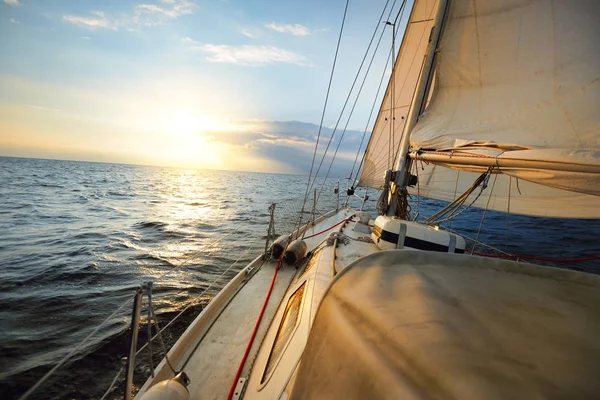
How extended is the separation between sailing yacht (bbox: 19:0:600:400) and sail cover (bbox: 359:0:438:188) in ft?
0.19

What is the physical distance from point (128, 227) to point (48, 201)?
13478mm

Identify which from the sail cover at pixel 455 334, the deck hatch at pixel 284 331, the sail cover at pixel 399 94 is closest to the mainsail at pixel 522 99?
the sail cover at pixel 455 334

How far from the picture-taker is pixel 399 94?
29.4ft

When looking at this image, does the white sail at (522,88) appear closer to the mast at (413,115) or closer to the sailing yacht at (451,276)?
the sailing yacht at (451,276)

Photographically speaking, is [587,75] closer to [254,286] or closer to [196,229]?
[254,286]

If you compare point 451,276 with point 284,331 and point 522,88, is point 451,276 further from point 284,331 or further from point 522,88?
point 522,88

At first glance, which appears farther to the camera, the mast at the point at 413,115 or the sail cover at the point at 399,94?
the sail cover at the point at 399,94

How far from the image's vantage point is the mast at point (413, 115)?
221 inches

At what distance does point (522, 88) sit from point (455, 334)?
553 cm

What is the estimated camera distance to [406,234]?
429cm

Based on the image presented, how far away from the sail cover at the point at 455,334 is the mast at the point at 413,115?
4672 mm

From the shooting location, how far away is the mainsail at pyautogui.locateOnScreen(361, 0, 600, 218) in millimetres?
3244

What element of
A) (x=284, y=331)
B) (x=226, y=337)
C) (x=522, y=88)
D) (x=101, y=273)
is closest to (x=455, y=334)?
(x=284, y=331)

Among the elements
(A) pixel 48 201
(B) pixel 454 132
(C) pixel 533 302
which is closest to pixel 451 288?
(C) pixel 533 302
